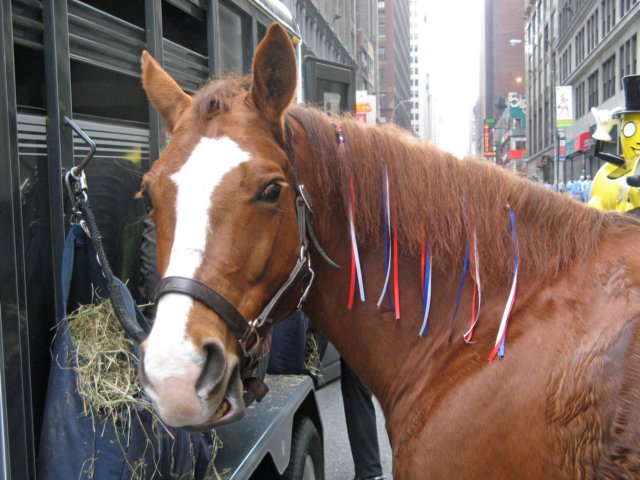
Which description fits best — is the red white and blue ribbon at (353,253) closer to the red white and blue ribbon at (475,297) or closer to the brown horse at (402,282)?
the brown horse at (402,282)

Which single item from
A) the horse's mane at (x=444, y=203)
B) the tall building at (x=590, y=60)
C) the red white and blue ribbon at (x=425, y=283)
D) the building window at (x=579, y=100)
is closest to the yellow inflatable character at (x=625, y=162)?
the horse's mane at (x=444, y=203)

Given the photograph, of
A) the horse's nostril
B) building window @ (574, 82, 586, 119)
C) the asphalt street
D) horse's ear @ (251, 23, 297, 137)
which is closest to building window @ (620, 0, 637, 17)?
building window @ (574, 82, 586, 119)

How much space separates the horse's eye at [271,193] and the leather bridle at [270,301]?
0.44 ft

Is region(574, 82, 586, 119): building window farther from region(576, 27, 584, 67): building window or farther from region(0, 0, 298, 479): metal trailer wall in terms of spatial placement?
region(0, 0, 298, 479): metal trailer wall

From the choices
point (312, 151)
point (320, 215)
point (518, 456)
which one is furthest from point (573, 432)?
point (312, 151)

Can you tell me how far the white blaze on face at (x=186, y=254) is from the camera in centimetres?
142

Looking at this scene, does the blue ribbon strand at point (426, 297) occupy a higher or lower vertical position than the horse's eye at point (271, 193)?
lower

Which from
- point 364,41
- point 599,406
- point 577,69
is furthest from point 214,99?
point 364,41

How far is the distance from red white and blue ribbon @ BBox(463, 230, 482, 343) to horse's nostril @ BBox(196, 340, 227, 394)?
2.77 ft

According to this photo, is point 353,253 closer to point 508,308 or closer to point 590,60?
point 508,308

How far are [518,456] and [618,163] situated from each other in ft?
13.3

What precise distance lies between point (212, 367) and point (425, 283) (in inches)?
33.3

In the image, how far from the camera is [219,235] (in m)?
1.60

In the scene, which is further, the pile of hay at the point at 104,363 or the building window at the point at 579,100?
the building window at the point at 579,100
